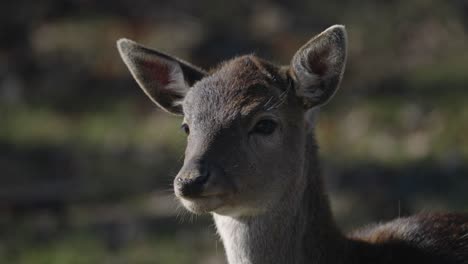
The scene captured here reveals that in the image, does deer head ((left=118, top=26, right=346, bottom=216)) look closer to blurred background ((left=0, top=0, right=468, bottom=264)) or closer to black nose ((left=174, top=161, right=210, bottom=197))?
black nose ((left=174, top=161, right=210, bottom=197))

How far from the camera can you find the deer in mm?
4988

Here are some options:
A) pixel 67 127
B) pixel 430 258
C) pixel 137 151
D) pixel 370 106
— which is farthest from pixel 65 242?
pixel 430 258

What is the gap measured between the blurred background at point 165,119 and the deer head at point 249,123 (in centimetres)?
292

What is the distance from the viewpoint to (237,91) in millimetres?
5199

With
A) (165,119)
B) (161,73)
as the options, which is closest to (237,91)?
(161,73)

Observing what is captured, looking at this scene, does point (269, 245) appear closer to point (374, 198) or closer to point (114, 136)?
point (374, 198)

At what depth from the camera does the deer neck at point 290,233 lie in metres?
5.08

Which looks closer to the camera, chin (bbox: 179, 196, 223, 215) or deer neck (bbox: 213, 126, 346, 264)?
chin (bbox: 179, 196, 223, 215)

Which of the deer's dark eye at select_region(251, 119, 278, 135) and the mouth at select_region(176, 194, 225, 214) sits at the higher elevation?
the deer's dark eye at select_region(251, 119, 278, 135)

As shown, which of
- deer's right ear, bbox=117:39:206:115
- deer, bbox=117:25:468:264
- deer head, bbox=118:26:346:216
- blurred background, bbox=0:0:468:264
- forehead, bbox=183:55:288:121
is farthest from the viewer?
blurred background, bbox=0:0:468:264

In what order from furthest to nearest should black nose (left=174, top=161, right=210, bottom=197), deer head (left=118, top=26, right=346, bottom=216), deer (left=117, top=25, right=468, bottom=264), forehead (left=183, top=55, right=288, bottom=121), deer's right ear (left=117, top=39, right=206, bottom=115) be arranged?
deer's right ear (left=117, top=39, right=206, bottom=115) < forehead (left=183, top=55, right=288, bottom=121) < deer (left=117, top=25, right=468, bottom=264) < deer head (left=118, top=26, right=346, bottom=216) < black nose (left=174, top=161, right=210, bottom=197)

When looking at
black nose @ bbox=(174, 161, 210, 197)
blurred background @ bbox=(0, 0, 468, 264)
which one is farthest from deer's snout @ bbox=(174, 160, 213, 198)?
blurred background @ bbox=(0, 0, 468, 264)

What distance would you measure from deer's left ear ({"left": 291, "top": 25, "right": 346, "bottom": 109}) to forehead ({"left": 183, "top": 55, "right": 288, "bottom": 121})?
0.11m

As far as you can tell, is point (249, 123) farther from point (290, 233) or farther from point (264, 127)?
point (290, 233)
